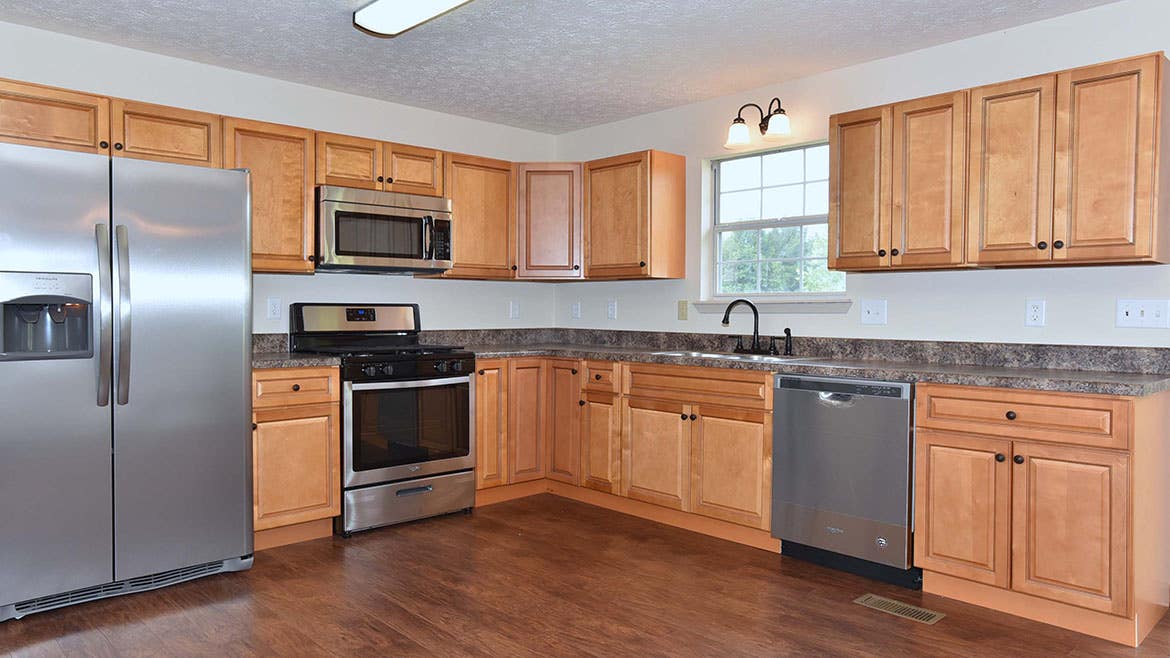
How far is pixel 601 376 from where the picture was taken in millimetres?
4367

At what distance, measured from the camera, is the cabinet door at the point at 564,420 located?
4.53 metres

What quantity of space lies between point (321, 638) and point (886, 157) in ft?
9.85

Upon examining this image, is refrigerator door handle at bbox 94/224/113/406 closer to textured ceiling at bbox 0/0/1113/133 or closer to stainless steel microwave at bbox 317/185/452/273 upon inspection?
textured ceiling at bbox 0/0/1113/133

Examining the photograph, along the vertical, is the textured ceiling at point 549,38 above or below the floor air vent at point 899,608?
above

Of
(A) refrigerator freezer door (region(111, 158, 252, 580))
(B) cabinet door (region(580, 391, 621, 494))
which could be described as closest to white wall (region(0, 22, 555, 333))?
(A) refrigerator freezer door (region(111, 158, 252, 580))

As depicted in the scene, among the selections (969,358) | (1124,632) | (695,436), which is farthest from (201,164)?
(1124,632)

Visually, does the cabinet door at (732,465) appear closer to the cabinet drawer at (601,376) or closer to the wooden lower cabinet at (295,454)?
the cabinet drawer at (601,376)

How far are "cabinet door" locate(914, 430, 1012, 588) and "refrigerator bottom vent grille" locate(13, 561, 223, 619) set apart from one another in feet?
9.65

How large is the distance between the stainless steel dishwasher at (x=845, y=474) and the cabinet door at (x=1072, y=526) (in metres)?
0.42

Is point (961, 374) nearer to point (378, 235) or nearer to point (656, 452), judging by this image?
point (656, 452)

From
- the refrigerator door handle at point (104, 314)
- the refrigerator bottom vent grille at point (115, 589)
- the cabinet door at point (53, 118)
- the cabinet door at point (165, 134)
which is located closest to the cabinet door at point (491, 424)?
the refrigerator bottom vent grille at point (115, 589)

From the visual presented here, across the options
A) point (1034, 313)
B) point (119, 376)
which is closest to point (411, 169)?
point (119, 376)

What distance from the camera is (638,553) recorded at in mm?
3617

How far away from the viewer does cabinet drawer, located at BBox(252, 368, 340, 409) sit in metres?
3.55
